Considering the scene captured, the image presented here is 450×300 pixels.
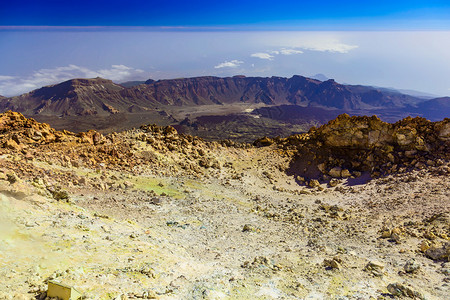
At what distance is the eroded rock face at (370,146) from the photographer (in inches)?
917

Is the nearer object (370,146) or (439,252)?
(439,252)

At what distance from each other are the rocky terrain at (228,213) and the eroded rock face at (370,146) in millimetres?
121

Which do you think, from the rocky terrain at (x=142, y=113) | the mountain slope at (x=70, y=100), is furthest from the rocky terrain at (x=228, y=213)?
the mountain slope at (x=70, y=100)

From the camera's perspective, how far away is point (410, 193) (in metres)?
18.7

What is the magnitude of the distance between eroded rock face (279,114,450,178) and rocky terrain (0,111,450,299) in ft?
0.40

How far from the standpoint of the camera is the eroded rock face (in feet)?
76.4

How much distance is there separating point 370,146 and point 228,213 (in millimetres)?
16852

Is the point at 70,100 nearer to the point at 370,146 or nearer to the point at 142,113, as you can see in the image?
the point at 142,113

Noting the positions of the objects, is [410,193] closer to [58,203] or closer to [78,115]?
[58,203]

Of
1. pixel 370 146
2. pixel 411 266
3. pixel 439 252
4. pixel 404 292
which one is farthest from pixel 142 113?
pixel 404 292

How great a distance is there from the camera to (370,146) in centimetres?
2636

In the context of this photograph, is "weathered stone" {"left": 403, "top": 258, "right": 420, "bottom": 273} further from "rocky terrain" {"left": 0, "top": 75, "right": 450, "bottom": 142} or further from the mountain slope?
the mountain slope

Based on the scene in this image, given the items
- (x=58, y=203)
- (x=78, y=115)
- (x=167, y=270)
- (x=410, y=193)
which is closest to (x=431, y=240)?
(x=410, y=193)

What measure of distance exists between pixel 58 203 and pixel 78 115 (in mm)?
148792
